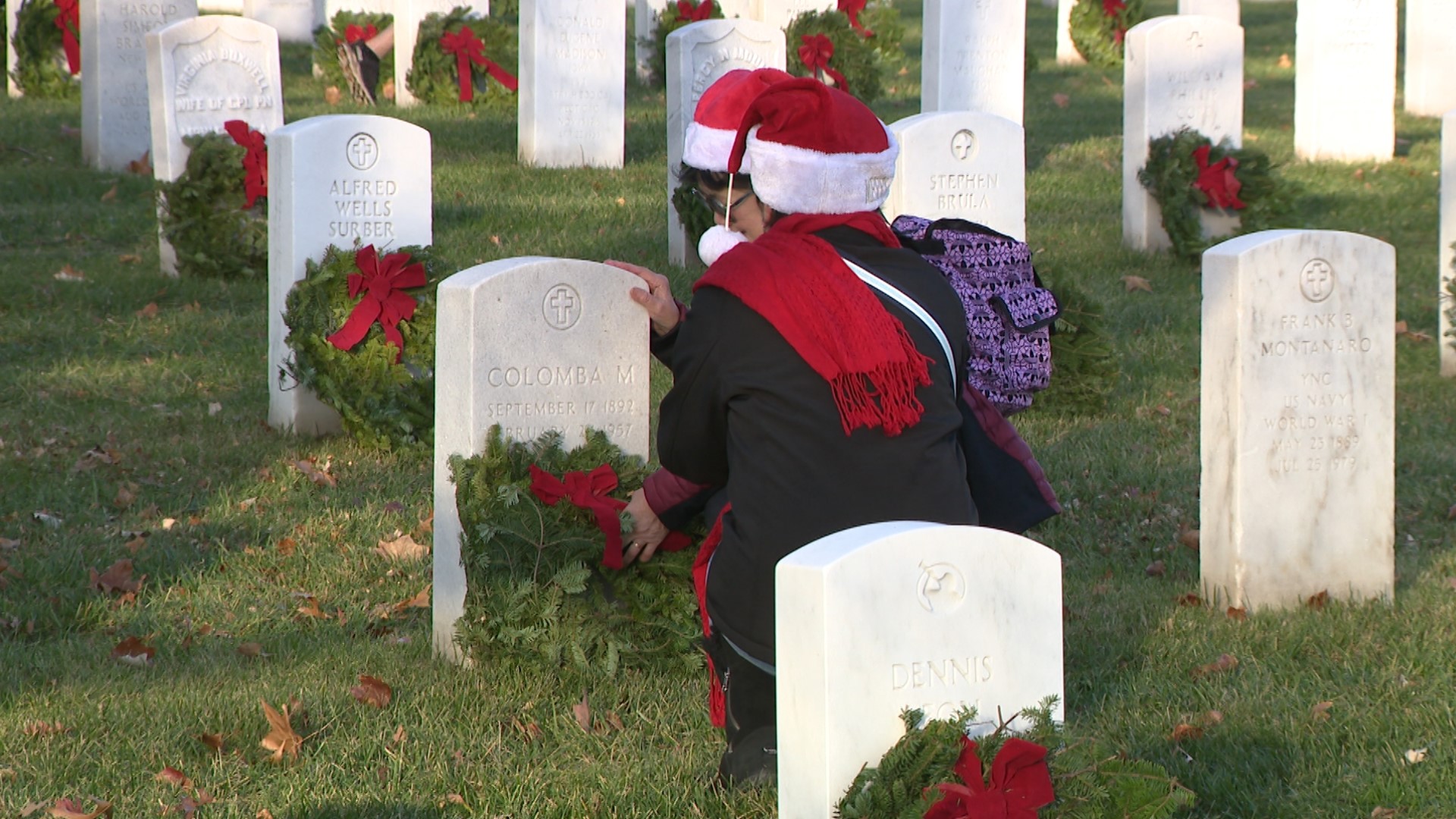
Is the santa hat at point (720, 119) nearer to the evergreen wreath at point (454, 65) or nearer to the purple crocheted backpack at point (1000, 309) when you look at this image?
the purple crocheted backpack at point (1000, 309)

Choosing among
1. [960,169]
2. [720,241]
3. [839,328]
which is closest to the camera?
[839,328]

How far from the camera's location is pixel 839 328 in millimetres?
3279

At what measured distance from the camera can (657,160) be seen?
1218cm

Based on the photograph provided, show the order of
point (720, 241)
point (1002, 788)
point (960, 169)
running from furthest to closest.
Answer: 1. point (960, 169)
2. point (720, 241)
3. point (1002, 788)

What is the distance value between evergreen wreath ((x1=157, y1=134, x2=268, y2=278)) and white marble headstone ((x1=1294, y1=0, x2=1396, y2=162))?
8489 millimetres

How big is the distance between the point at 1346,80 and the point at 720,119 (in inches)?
416

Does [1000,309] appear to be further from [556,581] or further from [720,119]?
[556,581]

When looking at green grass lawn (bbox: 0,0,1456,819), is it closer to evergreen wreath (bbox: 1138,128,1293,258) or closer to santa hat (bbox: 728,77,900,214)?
evergreen wreath (bbox: 1138,128,1293,258)

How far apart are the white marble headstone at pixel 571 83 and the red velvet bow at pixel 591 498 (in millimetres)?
7596

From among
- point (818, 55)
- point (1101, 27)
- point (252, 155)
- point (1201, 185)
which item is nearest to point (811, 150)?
point (252, 155)

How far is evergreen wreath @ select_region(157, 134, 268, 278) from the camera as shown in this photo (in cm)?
877

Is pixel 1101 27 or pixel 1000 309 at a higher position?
pixel 1101 27

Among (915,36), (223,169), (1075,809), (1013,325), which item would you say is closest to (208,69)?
(223,169)

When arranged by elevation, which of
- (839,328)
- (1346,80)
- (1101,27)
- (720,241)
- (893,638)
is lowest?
(893,638)
